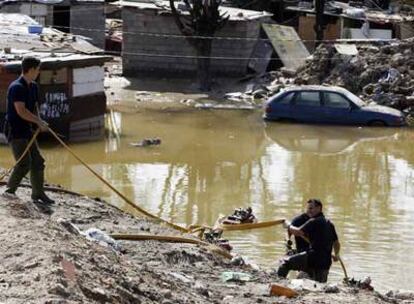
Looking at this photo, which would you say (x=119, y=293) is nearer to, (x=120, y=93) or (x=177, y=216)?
(x=177, y=216)

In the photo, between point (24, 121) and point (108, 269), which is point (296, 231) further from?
point (24, 121)

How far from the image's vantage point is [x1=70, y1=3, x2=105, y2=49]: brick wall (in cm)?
4128

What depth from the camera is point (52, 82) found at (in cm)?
2369

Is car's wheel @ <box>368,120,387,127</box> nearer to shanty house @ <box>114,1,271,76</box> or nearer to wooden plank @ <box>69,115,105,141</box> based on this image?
wooden plank @ <box>69,115,105,141</box>

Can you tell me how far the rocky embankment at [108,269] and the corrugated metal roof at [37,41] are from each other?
42.1 feet

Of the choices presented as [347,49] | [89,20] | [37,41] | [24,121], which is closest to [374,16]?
[347,49]

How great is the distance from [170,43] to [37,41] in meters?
13.1

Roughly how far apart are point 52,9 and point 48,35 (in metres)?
14.0

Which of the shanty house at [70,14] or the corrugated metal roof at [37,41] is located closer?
the corrugated metal roof at [37,41]

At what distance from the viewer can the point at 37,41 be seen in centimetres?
2586

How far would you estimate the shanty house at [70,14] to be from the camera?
39.6m

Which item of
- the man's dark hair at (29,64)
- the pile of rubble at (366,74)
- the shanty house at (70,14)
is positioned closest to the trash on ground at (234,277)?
the man's dark hair at (29,64)

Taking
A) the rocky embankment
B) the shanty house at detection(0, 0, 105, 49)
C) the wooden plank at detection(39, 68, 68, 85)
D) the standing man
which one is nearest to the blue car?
the wooden plank at detection(39, 68, 68, 85)

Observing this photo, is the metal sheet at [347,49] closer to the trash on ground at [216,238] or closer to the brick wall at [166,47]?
the brick wall at [166,47]
